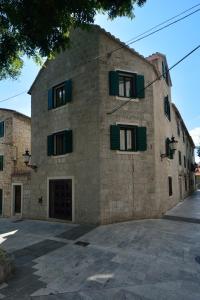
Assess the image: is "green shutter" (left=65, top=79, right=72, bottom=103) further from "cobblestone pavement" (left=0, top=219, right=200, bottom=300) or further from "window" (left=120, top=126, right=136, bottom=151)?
"cobblestone pavement" (left=0, top=219, right=200, bottom=300)

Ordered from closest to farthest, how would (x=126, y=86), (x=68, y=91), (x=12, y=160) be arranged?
(x=126, y=86) → (x=68, y=91) → (x=12, y=160)

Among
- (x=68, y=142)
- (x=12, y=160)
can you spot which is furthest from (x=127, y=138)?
(x=12, y=160)

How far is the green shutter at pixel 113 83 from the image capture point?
41.9 ft

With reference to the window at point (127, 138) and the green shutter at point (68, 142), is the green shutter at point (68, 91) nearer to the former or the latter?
the green shutter at point (68, 142)

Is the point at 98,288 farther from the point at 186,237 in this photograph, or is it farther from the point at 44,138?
the point at 44,138

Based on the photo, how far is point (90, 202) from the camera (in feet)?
40.1

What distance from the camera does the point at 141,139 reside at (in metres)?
13.0

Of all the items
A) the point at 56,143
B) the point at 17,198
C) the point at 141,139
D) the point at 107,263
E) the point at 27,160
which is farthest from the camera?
the point at 17,198

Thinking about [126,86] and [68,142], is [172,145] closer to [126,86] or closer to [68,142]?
[126,86]

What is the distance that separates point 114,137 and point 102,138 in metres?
0.61

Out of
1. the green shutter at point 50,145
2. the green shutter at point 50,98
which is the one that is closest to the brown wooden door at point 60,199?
the green shutter at point 50,145

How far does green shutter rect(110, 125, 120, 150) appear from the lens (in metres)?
12.3

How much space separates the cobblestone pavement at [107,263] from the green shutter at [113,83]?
6491 mm

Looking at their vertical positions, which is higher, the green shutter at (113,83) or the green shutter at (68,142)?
the green shutter at (113,83)
